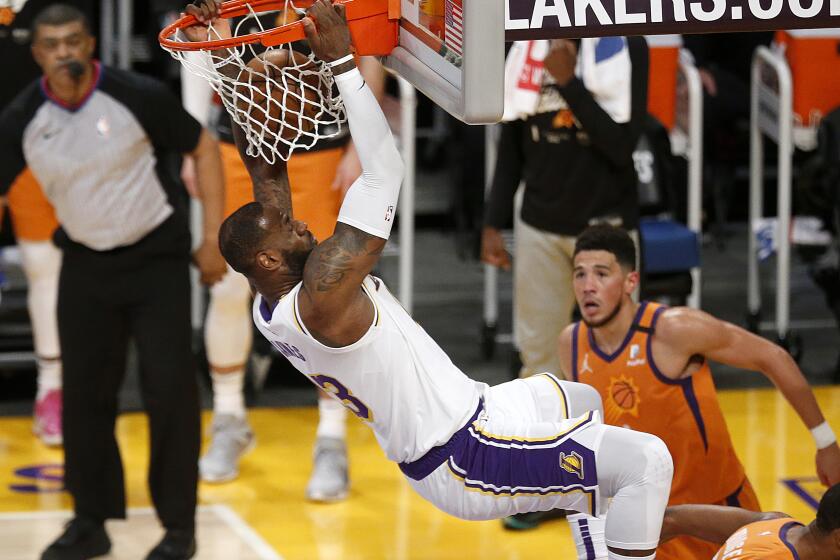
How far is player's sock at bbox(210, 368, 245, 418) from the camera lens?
7.80 meters

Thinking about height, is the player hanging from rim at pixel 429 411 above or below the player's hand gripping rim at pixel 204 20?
below

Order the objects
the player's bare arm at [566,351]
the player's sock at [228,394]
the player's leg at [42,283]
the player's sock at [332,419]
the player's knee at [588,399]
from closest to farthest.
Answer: the player's knee at [588,399] → the player's bare arm at [566,351] → the player's sock at [332,419] → the player's sock at [228,394] → the player's leg at [42,283]

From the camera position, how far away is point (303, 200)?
712 cm

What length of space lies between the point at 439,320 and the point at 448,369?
17.9 feet

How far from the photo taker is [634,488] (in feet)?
15.3

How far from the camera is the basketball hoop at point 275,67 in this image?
4.35 meters

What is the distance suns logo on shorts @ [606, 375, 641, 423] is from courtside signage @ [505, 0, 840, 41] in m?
1.87

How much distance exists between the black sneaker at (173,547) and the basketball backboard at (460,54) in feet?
9.45

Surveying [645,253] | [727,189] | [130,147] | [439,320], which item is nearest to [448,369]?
[130,147]

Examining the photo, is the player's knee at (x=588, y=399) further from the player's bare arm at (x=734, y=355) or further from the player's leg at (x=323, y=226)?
the player's leg at (x=323, y=226)

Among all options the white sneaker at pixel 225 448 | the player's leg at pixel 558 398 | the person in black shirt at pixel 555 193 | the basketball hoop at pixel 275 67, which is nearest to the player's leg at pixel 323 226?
the white sneaker at pixel 225 448

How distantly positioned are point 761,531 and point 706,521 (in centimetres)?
35

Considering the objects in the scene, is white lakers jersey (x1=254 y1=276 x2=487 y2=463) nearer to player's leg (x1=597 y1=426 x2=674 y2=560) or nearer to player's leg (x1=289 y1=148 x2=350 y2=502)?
player's leg (x1=597 y1=426 x2=674 y2=560)

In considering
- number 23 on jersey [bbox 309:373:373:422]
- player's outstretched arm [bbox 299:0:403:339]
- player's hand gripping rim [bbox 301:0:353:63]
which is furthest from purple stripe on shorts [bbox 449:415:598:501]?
player's hand gripping rim [bbox 301:0:353:63]
